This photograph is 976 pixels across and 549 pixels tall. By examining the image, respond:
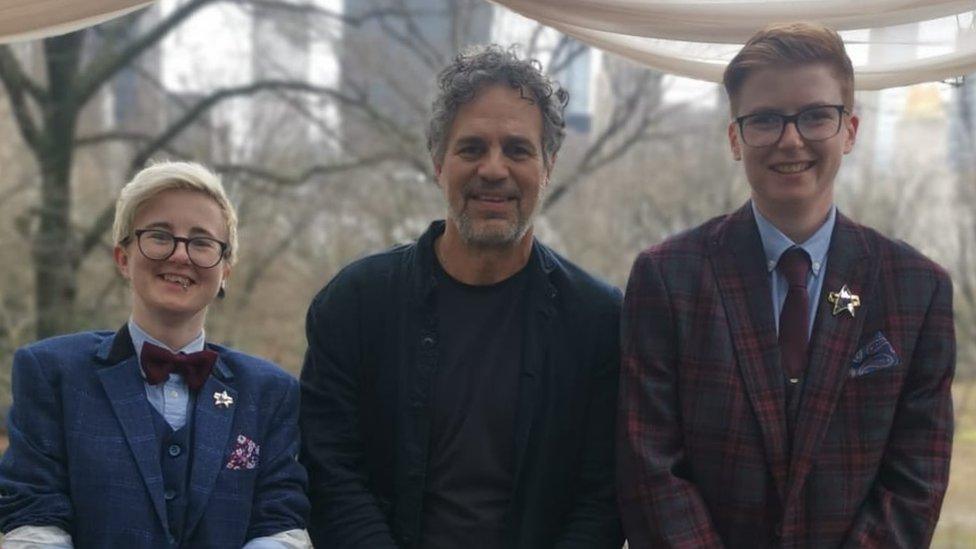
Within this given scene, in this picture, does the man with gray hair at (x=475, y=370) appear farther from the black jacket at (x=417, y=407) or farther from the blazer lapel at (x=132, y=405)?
the blazer lapel at (x=132, y=405)

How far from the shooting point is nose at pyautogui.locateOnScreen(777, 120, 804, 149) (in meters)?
2.56

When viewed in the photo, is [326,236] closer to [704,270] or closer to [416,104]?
[416,104]

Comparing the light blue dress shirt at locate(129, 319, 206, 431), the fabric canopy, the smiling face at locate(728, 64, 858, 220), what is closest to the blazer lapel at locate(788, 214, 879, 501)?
the smiling face at locate(728, 64, 858, 220)

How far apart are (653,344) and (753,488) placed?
0.36 meters

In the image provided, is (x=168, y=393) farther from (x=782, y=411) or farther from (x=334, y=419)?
(x=782, y=411)

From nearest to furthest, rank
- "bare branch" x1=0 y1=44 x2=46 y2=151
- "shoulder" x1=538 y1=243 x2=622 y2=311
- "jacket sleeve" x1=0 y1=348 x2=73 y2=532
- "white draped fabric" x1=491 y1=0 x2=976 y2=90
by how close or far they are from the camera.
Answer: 1. "jacket sleeve" x1=0 y1=348 x2=73 y2=532
2. "shoulder" x1=538 y1=243 x2=622 y2=311
3. "white draped fabric" x1=491 y1=0 x2=976 y2=90
4. "bare branch" x1=0 y1=44 x2=46 y2=151

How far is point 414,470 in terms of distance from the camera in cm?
277

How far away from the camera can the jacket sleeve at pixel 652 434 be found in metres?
2.52

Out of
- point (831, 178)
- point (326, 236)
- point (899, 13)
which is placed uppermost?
point (899, 13)

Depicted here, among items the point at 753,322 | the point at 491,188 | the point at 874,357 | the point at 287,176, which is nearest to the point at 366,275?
the point at 491,188

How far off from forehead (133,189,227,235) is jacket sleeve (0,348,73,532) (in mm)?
386

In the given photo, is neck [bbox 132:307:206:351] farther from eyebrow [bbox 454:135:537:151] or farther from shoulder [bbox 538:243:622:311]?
shoulder [bbox 538:243:622:311]

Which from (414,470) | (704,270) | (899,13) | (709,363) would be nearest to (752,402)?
(709,363)

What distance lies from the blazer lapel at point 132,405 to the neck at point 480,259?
2.45 ft
